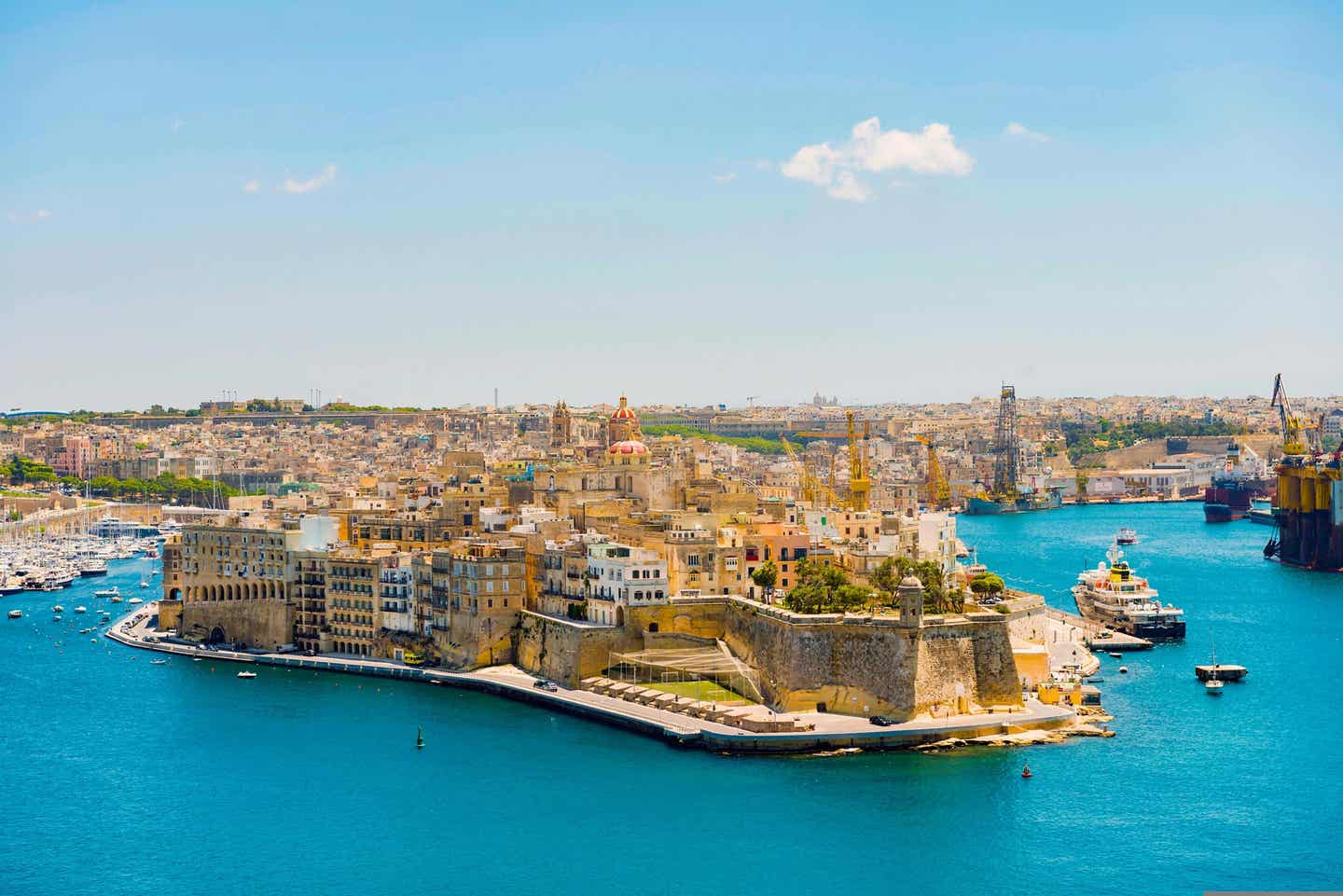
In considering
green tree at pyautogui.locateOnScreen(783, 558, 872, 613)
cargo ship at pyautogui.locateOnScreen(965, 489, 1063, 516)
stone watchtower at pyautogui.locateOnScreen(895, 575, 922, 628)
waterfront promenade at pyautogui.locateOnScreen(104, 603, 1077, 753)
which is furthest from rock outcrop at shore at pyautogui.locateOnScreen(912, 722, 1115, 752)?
cargo ship at pyautogui.locateOnScreen(965, 489, 1063, 516)

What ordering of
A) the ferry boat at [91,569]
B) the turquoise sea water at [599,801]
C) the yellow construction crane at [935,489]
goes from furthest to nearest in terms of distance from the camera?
the yellow construction crane at [935,489] → the ferry boat at [91,569] → the turquoise sea water at [599,801]

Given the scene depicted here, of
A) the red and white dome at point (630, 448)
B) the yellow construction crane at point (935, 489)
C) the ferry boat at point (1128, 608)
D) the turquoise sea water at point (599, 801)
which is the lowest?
the turquoise sea water at point (599, 801)

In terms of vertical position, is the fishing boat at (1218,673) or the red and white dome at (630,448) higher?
the red and white dome at (630,448)

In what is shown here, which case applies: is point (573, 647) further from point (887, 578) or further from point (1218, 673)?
point (1218, 673)

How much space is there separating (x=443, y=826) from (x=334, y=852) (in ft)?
6.15

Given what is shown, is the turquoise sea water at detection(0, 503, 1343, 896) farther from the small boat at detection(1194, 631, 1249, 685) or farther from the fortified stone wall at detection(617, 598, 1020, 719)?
the fortified stone wall at detection(617, 598, 1020, 719)

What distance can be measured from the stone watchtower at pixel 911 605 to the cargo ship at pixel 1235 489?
55.7 m

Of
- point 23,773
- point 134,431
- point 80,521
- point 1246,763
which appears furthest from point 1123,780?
point 134,431

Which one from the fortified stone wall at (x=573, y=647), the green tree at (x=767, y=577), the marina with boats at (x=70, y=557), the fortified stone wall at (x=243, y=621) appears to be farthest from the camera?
the marina with boats at (x=70, y=557)

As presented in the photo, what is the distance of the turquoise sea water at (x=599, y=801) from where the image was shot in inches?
938

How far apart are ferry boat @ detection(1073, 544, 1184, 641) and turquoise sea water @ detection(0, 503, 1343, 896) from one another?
3774mm

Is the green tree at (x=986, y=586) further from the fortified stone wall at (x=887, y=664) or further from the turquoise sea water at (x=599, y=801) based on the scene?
the fortified stone wall at (x=887, y=664)

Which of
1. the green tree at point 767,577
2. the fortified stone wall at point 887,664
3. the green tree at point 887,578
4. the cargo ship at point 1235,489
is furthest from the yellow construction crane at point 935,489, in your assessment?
the fortified stone wall at point 887,664

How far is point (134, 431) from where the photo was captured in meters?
117
